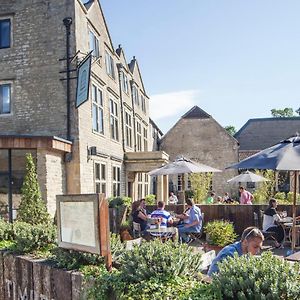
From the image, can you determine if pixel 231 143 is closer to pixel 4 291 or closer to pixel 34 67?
pixel 34 67

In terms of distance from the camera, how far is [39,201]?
12.6 m

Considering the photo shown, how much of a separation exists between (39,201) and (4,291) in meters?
6.96

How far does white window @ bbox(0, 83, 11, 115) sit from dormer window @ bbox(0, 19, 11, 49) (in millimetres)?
1576

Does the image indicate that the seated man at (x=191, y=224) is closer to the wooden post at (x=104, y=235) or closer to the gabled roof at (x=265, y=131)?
the wooden post at (x=104, y=235)

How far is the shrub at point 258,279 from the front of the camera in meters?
2.85

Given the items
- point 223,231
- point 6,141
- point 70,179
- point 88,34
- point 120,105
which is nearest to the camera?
point 223,231

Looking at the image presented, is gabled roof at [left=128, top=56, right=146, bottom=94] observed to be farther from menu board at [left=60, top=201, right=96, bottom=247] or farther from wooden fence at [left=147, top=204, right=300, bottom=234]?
menu board at [left=60, top=201, right=96, bottom=247]

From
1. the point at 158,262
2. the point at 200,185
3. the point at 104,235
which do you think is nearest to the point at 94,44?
the point at 200,185

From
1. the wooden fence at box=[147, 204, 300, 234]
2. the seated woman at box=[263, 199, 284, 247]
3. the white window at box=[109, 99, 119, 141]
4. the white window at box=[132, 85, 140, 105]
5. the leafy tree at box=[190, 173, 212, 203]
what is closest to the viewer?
the seated woman at box=[263, 199, 284, 247]

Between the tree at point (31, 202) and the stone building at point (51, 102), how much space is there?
13.4 inches

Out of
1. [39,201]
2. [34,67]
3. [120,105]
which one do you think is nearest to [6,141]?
[39,201]

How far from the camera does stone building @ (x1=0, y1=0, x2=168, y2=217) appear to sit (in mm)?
13180

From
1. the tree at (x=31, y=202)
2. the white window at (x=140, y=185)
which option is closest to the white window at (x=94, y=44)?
the tree at (x=31, y=202)

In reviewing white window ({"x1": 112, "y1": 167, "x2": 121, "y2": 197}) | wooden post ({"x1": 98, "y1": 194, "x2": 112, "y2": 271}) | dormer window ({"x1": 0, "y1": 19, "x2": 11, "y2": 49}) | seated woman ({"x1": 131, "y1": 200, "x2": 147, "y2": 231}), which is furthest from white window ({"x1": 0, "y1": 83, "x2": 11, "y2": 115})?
wooden post ({"x1": 98, "y1": 194, "x2": 112, "y2": 271})
